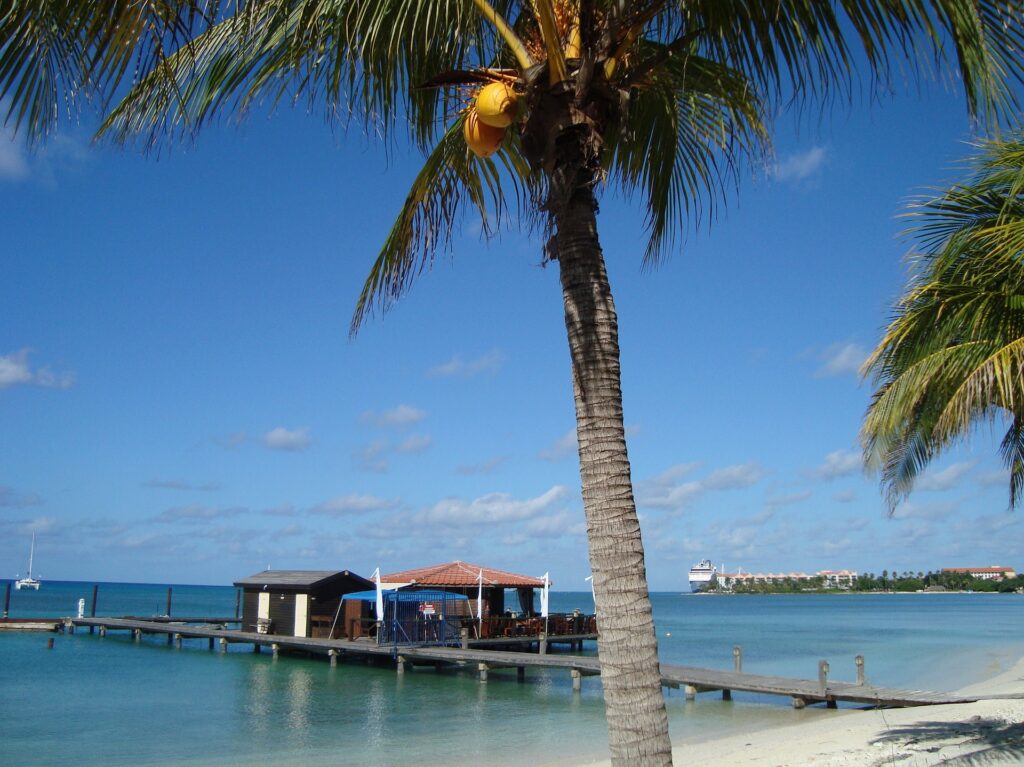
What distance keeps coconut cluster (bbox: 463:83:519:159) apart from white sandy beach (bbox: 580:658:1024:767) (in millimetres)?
6912

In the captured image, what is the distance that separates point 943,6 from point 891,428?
15.5 feet

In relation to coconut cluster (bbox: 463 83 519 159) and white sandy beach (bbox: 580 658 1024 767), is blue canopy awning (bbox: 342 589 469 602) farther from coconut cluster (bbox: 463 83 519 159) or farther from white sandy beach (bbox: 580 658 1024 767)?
coconut cluster (bbox: 463 83 519 159)

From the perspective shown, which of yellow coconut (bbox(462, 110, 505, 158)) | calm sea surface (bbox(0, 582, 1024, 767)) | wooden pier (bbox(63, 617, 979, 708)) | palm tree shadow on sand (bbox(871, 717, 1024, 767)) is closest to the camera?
yellow coconut (bbox(462, 110, 505, 158))


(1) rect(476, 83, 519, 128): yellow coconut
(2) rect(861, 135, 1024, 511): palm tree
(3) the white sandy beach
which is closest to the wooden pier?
(3) the white sandy beach

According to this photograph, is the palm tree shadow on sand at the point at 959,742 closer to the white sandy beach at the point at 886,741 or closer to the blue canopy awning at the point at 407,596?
the white sandy beach at the point at 886,741

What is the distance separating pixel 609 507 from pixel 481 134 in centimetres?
192

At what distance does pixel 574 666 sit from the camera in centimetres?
2438

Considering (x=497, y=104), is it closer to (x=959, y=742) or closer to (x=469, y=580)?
(x=959, y=742)

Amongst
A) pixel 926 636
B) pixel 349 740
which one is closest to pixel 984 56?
pixel 349 740

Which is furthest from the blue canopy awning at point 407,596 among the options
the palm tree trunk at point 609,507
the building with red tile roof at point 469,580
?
the palm tree trunk at point 609,507

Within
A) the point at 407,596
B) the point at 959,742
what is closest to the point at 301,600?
the point at 407,596

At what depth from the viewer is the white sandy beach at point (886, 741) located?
9570 mm

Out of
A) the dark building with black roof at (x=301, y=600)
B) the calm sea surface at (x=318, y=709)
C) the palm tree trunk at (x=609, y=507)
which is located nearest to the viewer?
the palm tree trunk at (x=609, y=507)

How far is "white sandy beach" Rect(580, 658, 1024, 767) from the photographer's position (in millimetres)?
9570
